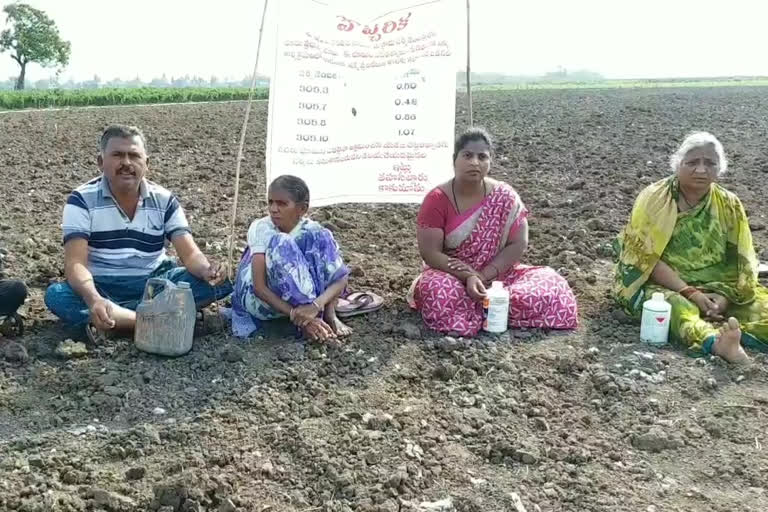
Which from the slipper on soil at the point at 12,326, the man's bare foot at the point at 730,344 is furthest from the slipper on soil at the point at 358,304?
the man's bare foot at the point at 730,344

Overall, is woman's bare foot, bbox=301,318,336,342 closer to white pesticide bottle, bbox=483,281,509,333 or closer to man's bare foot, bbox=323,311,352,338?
man's bare foot, bbox=323,311,352,338

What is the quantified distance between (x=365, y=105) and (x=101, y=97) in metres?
28.9

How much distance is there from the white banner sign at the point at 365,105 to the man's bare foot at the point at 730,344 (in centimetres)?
179

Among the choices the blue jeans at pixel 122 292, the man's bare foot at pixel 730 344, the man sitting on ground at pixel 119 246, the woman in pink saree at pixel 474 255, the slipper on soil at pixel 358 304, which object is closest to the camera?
the man's bare foot at pixel 730 344

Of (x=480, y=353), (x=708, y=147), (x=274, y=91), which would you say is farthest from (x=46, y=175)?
(x=708, y=147)

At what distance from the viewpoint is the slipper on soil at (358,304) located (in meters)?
4.36

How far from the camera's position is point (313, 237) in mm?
4027

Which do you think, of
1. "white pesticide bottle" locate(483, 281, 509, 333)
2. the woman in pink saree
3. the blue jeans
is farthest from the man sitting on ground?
"white pesticide bottle" locate(483, 281, 509, 333)

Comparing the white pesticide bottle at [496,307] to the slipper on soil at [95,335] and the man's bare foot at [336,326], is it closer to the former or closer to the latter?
the man's bare foot at [336,326]

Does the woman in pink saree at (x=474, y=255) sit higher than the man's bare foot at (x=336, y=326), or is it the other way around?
the woman in pink saree at (x=474, y=255)

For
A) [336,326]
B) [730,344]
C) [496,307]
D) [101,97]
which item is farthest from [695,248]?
[101,97]

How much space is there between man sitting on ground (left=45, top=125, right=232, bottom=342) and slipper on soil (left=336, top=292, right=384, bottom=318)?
2.09 ft

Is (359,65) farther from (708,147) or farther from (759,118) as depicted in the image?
(759,118)

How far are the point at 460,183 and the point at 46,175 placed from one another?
573 cm
